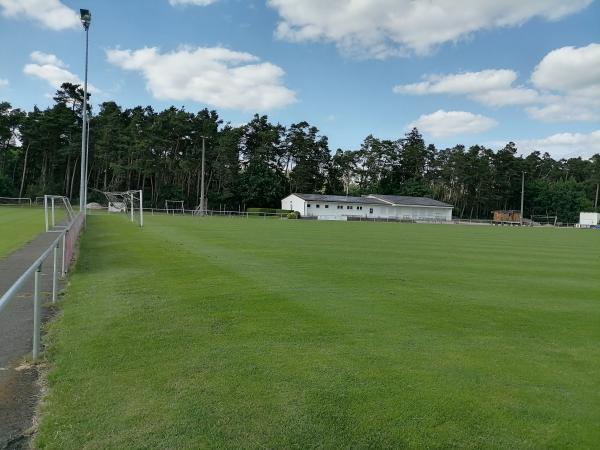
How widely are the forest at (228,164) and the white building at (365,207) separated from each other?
23.6 feet

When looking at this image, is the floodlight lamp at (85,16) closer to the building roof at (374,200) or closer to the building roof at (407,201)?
the building roof at (374,200)

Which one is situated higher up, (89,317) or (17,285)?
(17,285)

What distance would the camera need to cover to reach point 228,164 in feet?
282

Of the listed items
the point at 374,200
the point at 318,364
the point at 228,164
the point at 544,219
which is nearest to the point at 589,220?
the point at 544,219

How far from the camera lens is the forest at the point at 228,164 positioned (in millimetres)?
82500

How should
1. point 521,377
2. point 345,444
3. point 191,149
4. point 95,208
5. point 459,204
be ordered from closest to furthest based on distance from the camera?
1. point 345,444
2. point 521,377
3. point 95,208
4. point 191,149
5. point 459,204

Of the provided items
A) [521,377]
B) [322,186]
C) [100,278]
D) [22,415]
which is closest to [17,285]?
[22,415]

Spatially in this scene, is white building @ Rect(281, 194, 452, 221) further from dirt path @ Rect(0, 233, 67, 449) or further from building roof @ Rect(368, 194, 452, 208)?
dirt path @ Rect(0, 233, 67, 449)

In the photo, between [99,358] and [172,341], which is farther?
[172,341]

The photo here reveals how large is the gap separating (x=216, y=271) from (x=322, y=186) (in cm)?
9147

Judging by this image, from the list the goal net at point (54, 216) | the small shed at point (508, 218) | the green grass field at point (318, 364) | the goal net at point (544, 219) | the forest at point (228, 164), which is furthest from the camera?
the goal net at point (544, 219)

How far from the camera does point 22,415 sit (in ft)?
14.2

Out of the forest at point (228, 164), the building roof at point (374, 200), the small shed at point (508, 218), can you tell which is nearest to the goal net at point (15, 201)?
the forest at point (228, 164)

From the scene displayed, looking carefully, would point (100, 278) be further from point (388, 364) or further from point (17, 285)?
point (388, 364)
